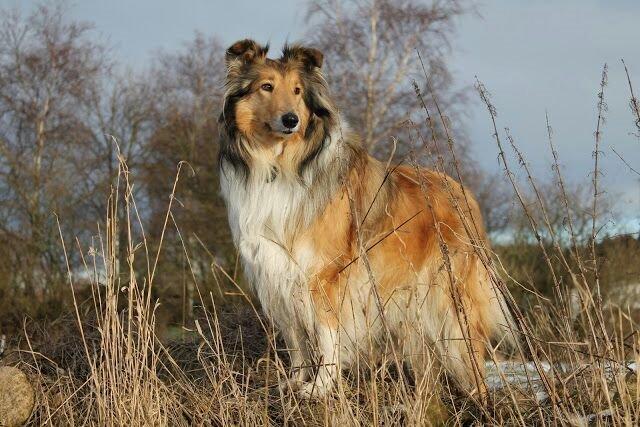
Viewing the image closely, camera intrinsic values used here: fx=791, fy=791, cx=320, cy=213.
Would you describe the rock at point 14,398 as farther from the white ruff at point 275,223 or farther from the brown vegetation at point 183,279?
the white ruff at point 275,223

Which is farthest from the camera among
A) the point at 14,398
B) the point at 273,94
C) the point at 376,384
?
the point at 273,94

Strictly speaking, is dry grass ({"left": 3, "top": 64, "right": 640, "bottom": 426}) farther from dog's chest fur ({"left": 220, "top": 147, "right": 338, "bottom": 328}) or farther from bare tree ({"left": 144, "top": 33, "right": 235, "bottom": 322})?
bare tree ({"left": 144, "top": 33, "right": 235, "bottom": 322})

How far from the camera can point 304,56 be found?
5344 millimetres

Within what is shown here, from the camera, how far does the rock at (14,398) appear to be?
4727 mm

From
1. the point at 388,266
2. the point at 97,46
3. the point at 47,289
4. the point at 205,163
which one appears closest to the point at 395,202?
the point at 388,266

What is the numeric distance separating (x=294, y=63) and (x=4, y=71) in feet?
61.3

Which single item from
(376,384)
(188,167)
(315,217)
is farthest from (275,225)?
(188,167)

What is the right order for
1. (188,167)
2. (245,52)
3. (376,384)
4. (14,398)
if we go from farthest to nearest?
(188,167), (245,52), (14,398), (376,384)

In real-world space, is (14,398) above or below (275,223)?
below

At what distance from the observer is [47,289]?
533 inches

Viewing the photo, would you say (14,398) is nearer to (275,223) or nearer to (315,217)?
(275,223)

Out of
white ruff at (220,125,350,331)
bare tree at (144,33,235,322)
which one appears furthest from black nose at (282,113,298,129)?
bare tree at (144,33,235,322)

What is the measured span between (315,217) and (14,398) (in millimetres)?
2131

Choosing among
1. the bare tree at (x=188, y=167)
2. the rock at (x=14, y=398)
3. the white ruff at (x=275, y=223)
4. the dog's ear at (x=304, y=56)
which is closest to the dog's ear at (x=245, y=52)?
the dog's ear at (x=304, y=56)
